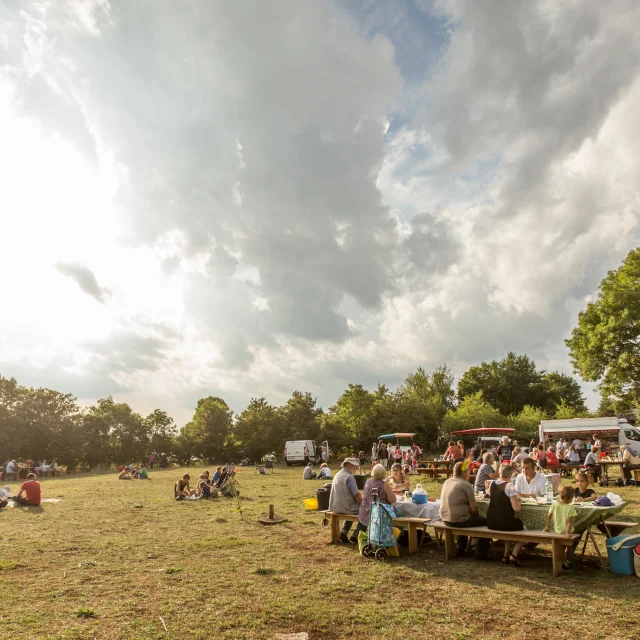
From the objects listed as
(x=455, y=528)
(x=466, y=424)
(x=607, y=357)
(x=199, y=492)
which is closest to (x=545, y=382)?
(x=466, y=424)

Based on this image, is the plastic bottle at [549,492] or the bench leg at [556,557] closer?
the bench leg at [556,557]

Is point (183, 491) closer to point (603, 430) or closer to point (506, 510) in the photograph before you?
point (506, 510)

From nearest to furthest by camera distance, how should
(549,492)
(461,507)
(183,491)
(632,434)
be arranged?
(461,507) < (549,492) < (183,491) < (632,434)

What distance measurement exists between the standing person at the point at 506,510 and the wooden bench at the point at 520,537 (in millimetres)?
137

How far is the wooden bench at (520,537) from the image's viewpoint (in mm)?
7189

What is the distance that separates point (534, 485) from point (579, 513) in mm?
1782

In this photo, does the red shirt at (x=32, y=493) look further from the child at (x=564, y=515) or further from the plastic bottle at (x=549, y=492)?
the child at (x=564, y=515)

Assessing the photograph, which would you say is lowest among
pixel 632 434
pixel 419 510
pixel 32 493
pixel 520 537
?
pixel 32 493

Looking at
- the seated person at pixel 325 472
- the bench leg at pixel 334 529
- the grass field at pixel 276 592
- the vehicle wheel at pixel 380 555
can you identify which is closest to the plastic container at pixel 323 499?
the grass field at pixel 276 592

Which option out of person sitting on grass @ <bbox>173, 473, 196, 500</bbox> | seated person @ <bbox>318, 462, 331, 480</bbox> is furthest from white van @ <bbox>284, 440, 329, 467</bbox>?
person sitting on grass @ <bbox>173, 473, 196, 500</bbox>

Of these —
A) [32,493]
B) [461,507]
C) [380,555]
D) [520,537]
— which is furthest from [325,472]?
[520,537]

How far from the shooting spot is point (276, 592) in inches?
262

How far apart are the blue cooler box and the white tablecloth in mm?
2820

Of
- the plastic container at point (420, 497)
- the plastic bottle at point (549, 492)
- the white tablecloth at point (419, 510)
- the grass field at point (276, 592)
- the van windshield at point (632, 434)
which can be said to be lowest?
the grass field at point (276, 592)
